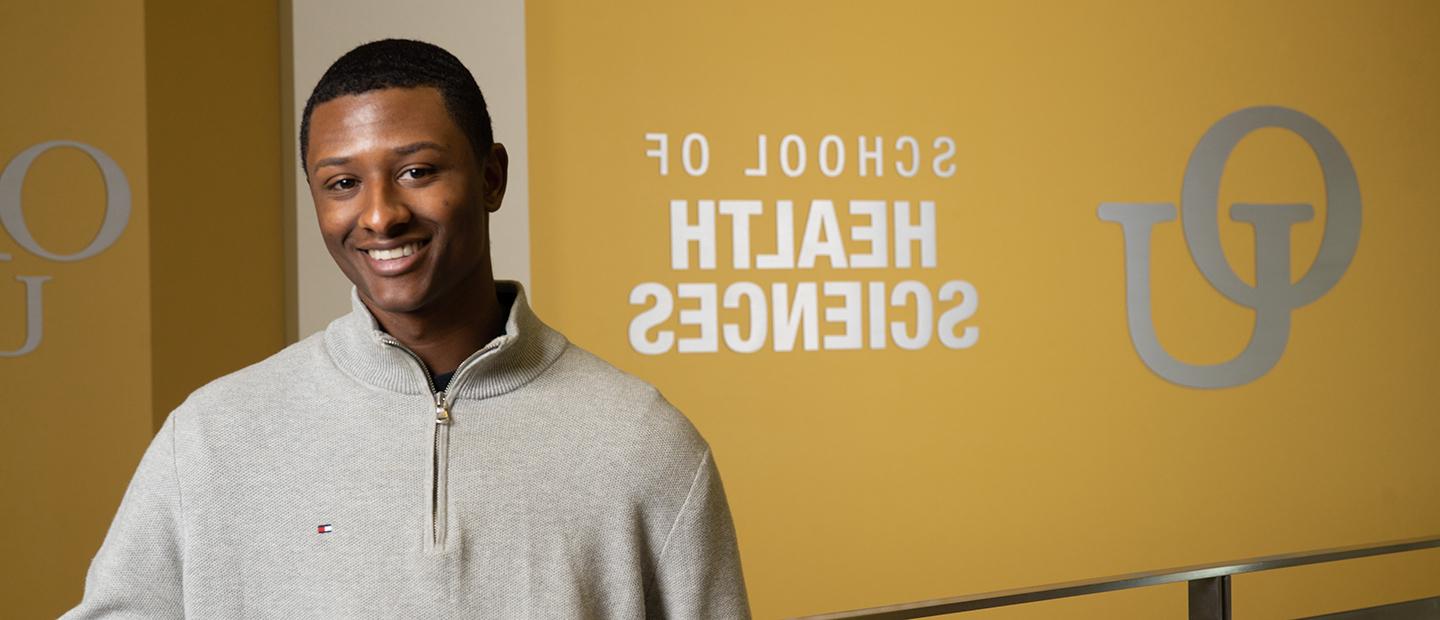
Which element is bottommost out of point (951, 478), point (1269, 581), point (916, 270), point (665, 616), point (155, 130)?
point (1269, 581)

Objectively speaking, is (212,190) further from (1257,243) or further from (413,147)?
(1257,243)

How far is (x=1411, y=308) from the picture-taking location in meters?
4.49

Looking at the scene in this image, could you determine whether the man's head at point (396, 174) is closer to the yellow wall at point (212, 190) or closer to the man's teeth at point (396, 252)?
the man's teeth at point (396, 252)

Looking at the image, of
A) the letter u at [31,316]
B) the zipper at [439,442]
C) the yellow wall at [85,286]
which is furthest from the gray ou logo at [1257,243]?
the zipper at [439,442]

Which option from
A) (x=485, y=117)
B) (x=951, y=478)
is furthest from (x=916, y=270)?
(x=485, y=117)

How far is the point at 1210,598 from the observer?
5.98 feet

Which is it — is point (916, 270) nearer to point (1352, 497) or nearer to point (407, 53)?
point (1352, 497)

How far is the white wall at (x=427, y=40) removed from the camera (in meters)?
3.28

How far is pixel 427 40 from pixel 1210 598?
2.39m

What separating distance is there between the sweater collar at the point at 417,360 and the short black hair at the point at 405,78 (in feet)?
0.43

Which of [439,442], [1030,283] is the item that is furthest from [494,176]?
[1030,283]

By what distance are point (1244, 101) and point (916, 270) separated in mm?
1292

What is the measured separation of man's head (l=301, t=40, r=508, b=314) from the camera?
3.26 ft

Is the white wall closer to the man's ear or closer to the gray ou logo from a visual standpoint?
the gray ou logo
